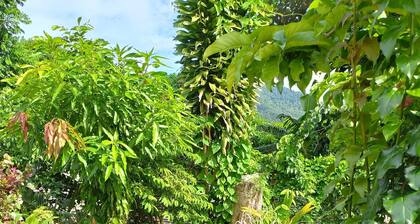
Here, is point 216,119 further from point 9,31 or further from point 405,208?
point 9,31

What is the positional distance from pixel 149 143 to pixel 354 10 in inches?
88.7

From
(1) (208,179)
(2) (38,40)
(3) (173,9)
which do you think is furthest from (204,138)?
(2) (38,40)

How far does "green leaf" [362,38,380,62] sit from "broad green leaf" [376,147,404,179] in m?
0.20

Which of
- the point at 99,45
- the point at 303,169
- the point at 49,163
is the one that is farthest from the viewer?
the point at 303,169

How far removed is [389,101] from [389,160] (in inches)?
4.0

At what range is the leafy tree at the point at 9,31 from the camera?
29.4 ft

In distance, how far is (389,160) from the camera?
0.74 metres

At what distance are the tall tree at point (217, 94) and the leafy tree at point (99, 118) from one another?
1146 millimetres

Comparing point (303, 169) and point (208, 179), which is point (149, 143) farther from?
point (303, 169)

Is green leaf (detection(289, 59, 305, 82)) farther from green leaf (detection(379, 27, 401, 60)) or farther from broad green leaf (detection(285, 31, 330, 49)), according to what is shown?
green leaf (detection(379, 27, 401, 60))

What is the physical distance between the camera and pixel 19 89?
2834mm

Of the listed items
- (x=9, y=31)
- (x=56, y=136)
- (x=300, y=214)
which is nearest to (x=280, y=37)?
(x=56, y=136)

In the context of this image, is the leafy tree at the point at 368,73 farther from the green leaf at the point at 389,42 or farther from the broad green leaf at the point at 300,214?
the broad green leaf at the point at 300,214

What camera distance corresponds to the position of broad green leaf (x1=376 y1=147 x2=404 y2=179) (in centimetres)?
72
